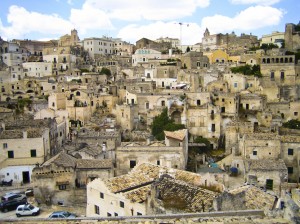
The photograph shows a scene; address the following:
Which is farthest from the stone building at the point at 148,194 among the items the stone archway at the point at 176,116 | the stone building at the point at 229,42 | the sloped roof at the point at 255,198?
the stone building at the point at 229,42

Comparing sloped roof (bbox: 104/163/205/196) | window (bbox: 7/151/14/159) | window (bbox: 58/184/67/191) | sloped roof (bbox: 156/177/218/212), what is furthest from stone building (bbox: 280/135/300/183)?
window (bbox: 7/151/14/159)

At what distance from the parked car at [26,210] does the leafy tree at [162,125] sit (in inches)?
673

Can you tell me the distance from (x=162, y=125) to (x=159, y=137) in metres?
2.51

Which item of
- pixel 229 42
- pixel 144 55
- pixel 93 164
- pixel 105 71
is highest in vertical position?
pixel 229 42

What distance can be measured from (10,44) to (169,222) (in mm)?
75992

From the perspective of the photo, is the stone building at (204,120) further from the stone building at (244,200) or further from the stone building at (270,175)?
the stone building at (244,200)

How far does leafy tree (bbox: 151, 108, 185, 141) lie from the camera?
38.0 m

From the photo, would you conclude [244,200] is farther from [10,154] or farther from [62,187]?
[10,154]

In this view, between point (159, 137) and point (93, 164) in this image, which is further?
point (159, 137)

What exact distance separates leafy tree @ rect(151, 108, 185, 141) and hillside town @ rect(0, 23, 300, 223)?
127 millimetres

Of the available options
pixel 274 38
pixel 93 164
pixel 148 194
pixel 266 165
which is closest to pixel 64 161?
pixel 93 164

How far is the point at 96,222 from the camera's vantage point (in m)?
9.15

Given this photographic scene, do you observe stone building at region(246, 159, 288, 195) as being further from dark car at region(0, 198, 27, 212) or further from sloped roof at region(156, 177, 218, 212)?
dark car at region(0, 198, 27, 212)

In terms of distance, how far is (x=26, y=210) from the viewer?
2248 cm
